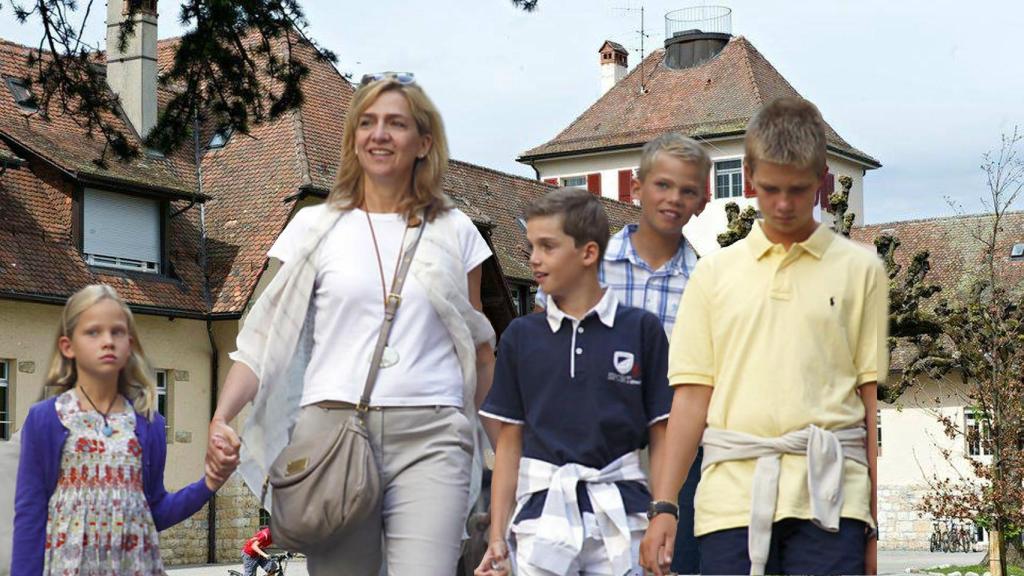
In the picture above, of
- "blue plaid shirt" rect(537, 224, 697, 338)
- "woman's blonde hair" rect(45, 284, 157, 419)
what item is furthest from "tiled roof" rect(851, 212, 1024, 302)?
"woman's blonde hair" rect(45, 284, 157, 419)

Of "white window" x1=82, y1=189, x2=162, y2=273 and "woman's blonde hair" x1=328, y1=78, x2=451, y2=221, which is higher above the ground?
"white window" x1=82, y1=189, x2=162, y2=273

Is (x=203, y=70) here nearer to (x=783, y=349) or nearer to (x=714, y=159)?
(x=783, y=349)

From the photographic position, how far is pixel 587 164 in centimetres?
6700

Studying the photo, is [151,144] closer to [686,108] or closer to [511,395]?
[511,395]

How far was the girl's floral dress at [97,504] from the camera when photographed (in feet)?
A: 19.7

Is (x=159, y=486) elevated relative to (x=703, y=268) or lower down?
lower down

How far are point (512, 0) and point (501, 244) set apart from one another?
101ft

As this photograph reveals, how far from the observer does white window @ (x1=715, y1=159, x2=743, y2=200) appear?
6284cm

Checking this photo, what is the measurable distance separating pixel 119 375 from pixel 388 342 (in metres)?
1.30

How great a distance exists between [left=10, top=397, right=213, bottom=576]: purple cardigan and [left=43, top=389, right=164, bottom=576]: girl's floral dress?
3cm

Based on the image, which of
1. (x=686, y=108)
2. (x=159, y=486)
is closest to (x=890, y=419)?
(x=686, y=108)

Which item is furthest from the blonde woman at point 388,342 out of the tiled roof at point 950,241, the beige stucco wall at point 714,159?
the beige stucco wall at point 714,159

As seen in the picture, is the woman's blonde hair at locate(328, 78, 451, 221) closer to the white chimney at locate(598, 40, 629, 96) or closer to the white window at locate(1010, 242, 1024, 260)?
the white window at locate(1010, 242, 1024, 260)

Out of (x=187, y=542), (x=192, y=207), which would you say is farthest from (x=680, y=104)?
(x=187, y=542)
